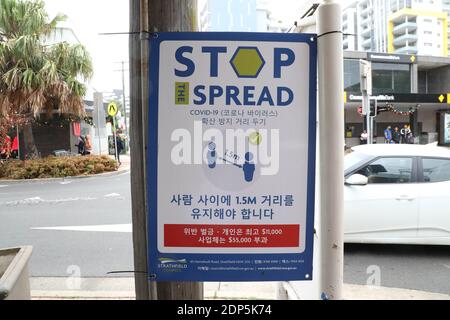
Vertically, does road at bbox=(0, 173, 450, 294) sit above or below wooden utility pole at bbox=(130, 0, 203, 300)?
below

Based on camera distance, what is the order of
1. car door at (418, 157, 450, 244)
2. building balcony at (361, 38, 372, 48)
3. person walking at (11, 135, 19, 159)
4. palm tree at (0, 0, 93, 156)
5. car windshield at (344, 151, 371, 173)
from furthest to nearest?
building balcony at (361, 38, 372, 48) → person walking at (11, 135, 19, 159) → palm tree at (0, 0, 93, 156) → car windshield at (344, 151, 371, 173) → car door at (418, 157, 450, 244)

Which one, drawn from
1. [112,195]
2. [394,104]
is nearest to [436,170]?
[112,195]

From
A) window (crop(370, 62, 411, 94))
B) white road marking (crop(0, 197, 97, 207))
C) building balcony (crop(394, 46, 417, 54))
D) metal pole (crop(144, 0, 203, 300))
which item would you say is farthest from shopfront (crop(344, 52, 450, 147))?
building balcony (crop(394, 46, 417, 54))

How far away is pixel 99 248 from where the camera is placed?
592cm

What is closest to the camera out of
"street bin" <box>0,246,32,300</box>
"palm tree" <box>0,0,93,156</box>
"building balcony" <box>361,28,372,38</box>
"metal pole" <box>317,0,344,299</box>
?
"metal pole" <box>317,0,344,299</box>

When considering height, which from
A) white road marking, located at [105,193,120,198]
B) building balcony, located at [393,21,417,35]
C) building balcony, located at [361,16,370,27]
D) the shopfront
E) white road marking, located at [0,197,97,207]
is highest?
building balcony, located at [361,16,370,27]

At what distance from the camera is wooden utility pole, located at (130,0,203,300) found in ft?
6.44

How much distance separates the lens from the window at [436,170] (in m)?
5.36

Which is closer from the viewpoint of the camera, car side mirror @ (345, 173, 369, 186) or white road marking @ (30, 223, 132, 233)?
car side mirror @ (345, 173, 369, 186)

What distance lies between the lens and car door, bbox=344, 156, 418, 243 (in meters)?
5.21

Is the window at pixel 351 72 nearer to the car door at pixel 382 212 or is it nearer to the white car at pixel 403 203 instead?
the white car at pixel 403 203

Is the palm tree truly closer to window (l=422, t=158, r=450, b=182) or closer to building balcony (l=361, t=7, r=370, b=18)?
window (l=422, t=158, r=450, b=182)

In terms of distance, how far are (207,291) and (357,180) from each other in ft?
8.35
